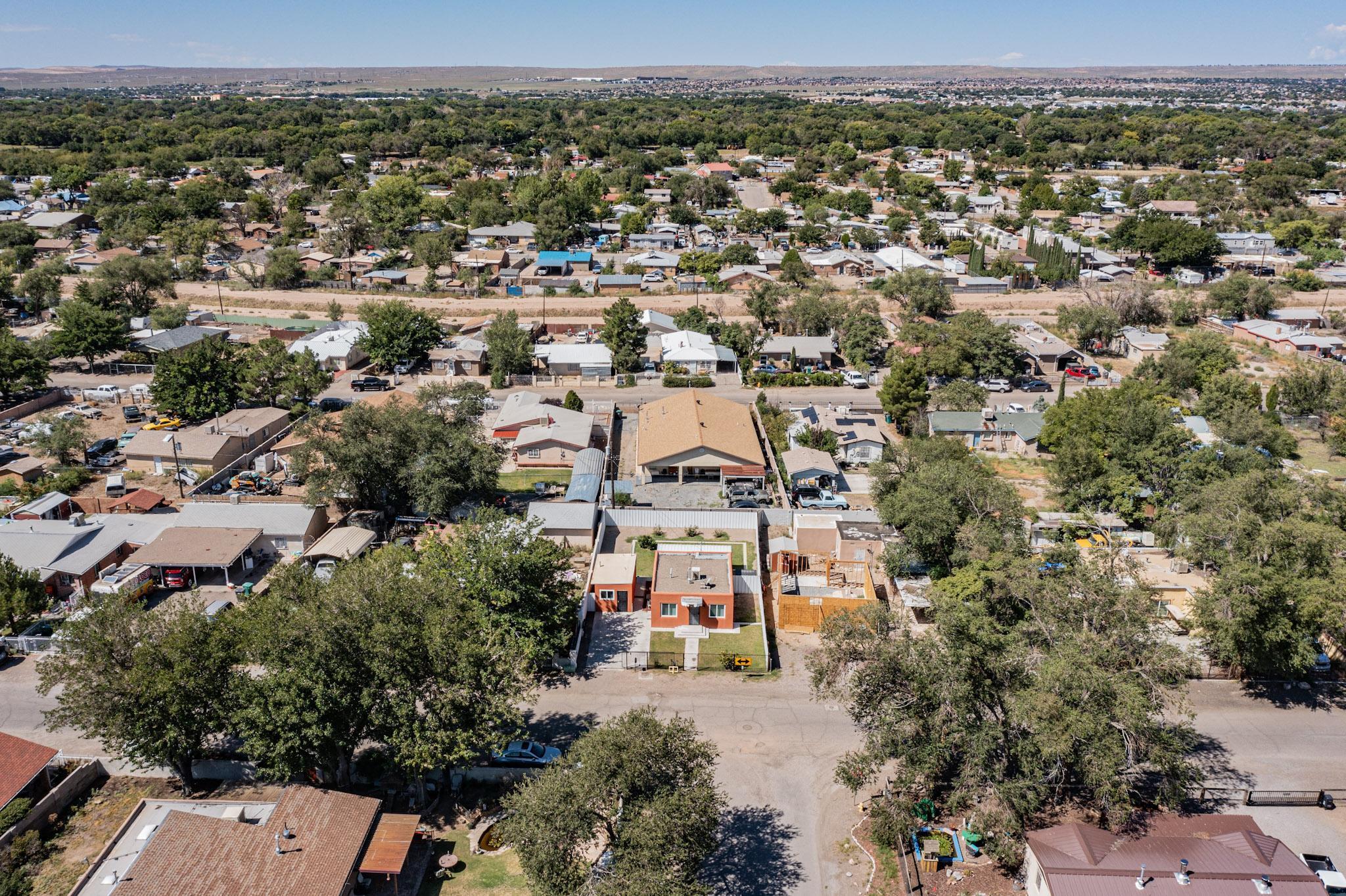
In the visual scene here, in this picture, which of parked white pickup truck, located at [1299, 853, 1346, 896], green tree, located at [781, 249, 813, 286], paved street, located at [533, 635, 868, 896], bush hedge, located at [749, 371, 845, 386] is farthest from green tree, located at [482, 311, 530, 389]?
parked white pickup truck, located at [1299, 853, 1346, 896]

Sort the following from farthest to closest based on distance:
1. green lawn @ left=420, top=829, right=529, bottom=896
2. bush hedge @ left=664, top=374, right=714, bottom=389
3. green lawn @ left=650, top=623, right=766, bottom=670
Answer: bush hedge @ left=664, top=374, right=714, bottom=389, green lawn @ left=650, top=623, right=766, bottom=670, green lawn @ left=420, top=829, right=529, bottom=896

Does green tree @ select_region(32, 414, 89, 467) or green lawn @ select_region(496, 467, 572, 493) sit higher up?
green tree @ select_region(32, 414, 89, 467)

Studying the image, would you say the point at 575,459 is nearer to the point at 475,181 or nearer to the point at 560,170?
the point at 475,181

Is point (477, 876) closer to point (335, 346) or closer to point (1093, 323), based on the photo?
point (335, 346)

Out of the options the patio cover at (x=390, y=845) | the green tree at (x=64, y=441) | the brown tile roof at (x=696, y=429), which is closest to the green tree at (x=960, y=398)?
the brown tile roof at (x=696, y=429)

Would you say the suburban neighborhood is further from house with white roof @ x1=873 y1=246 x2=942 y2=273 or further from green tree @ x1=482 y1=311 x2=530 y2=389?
house with white roof @ x1=873 y1=246 x2=942 y2=273

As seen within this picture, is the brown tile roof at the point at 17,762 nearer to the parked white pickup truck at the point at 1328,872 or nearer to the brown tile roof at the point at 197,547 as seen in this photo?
the brown tile roof at the point at 197,547

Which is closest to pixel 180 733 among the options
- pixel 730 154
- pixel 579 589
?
pixel 579 589
